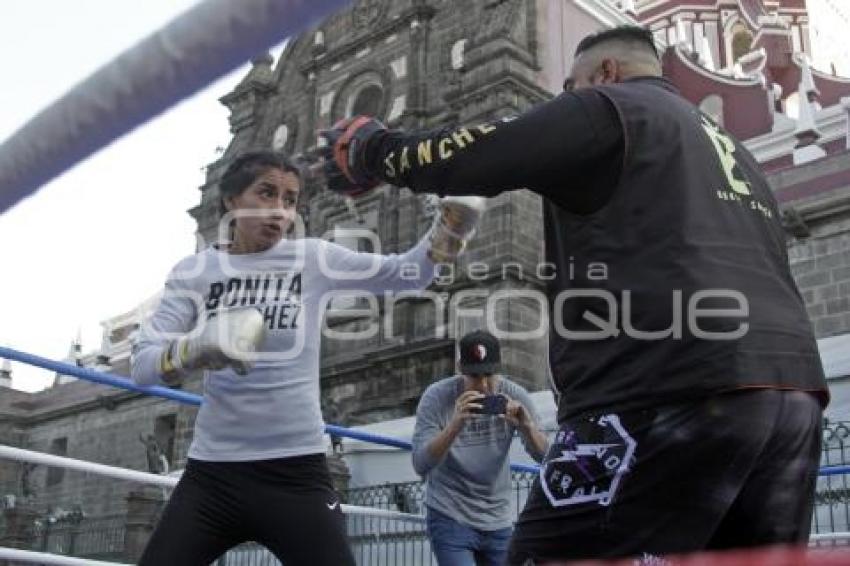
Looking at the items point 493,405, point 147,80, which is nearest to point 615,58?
point 147,80

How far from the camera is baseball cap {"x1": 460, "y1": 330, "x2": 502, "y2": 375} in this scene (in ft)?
15.8

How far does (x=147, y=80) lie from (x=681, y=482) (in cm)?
124

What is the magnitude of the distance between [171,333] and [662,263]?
71.3 inches

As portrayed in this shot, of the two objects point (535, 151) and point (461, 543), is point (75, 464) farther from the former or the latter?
point (535, 151)

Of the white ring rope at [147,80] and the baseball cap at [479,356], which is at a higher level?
the baseball cap at [479,356]

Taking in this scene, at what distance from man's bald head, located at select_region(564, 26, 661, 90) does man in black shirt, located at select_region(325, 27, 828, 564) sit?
188 mm

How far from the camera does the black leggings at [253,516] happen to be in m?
2.91

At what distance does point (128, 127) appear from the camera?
1446 millimetres

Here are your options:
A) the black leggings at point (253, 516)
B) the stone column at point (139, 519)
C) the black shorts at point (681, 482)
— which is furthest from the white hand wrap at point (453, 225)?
the stone column at point (139, 519)

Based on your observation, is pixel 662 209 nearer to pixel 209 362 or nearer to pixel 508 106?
pixel 209 362

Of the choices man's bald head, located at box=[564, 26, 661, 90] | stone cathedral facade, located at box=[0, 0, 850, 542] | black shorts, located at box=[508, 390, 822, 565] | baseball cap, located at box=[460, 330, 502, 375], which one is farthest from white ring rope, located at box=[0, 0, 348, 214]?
stone cathedral facade, located at box=[0, 0, 850, 542]

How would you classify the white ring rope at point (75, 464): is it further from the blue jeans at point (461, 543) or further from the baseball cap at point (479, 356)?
the baseball cap at point (479, 356)

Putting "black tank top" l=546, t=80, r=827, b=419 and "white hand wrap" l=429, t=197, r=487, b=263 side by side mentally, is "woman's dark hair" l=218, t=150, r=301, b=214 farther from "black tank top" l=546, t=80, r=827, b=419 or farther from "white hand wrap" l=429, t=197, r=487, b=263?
"black tank top" l=546, t=80, r=827, b=419

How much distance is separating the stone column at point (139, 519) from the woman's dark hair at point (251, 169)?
40.2ft
